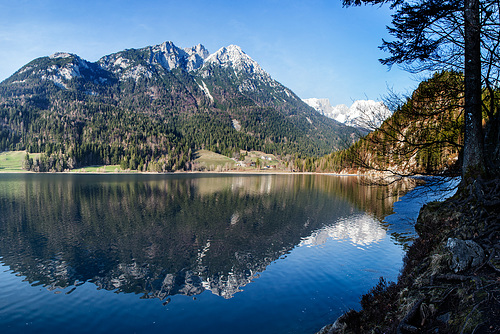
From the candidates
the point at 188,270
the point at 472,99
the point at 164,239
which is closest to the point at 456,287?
the point at 472,99

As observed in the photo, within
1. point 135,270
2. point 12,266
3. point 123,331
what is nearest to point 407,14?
point 123,331

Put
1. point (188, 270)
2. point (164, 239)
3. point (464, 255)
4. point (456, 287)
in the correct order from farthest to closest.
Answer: point (164, 239) < point (188, 270) < point (464, 255) < point (456, 287)

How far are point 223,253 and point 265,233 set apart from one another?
8203 mm

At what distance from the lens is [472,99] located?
12.1 m

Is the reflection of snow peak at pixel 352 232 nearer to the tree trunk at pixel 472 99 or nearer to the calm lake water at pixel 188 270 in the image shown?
the calm lake water at pixel 188 270

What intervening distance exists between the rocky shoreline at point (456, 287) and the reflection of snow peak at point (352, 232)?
15974 mm

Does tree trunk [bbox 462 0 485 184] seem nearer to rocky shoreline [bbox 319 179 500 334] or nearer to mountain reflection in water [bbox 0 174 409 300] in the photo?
rocky shoreline [bbox 319 179 500 334]

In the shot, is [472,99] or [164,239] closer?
[472,99]

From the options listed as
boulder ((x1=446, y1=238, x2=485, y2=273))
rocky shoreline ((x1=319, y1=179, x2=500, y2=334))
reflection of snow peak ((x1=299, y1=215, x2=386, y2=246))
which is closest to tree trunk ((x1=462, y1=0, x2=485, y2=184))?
rocky shoreline ((x1=319, y1=179, x2=500, y2=334))

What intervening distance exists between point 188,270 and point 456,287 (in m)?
17.8

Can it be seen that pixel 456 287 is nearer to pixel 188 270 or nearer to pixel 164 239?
pixel 188 270

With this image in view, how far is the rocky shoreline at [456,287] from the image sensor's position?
22.6 feet

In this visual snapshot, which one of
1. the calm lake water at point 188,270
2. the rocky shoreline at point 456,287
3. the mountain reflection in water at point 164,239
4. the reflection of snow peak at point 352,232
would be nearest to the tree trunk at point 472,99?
the rocky shoreline at point 456,287

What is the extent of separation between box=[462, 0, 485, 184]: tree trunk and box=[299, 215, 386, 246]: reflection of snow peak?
1637 cm
